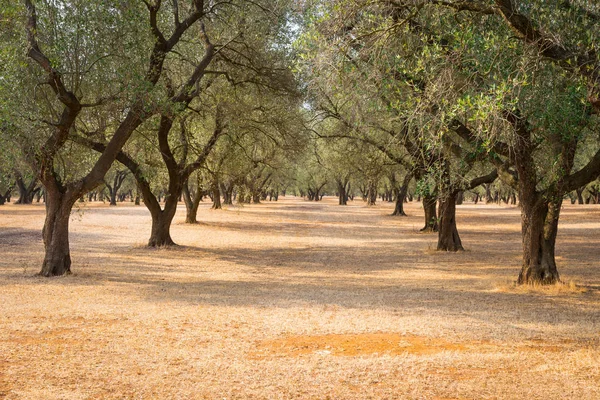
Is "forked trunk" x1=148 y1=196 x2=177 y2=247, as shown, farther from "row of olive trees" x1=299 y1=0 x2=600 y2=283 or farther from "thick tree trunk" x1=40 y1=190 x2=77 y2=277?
"row of olive trees" x1=299 y1=0 x2=600 y2=283

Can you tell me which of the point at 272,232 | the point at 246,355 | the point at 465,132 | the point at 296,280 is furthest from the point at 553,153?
the point at 272,232

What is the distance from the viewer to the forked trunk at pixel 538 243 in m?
13.5

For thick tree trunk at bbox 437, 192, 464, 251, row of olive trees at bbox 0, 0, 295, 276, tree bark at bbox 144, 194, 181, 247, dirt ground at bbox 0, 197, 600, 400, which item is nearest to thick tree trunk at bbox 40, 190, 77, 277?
row of olive trees at bbox 0, 0, 295, 276

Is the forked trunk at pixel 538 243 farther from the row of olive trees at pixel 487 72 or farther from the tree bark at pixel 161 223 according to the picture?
the tree bark at pixel 161 223

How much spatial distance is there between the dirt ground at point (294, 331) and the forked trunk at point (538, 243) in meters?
0.55

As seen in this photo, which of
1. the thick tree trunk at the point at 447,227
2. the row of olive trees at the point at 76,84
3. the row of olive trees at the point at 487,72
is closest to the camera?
the row of olive trees at the point at 487,72

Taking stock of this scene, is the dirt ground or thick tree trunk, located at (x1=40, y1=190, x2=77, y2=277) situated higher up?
thick tree trunk, located at (x1=40, y1=190, x2=77, y2=277)

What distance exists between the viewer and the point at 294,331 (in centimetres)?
914

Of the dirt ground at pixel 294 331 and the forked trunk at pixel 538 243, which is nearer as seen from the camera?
the dirt ground at pixel 294 331

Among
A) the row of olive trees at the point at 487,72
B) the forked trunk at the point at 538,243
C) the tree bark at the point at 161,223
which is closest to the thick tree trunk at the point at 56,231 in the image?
the row of olive trees at the point at 487,72

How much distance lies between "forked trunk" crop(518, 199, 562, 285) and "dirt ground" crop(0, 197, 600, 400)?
1.81ft

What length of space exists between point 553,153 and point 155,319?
32.1ft

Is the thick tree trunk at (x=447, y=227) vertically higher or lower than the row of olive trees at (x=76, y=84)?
lower

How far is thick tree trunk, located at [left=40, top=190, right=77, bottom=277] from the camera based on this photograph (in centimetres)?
1448
